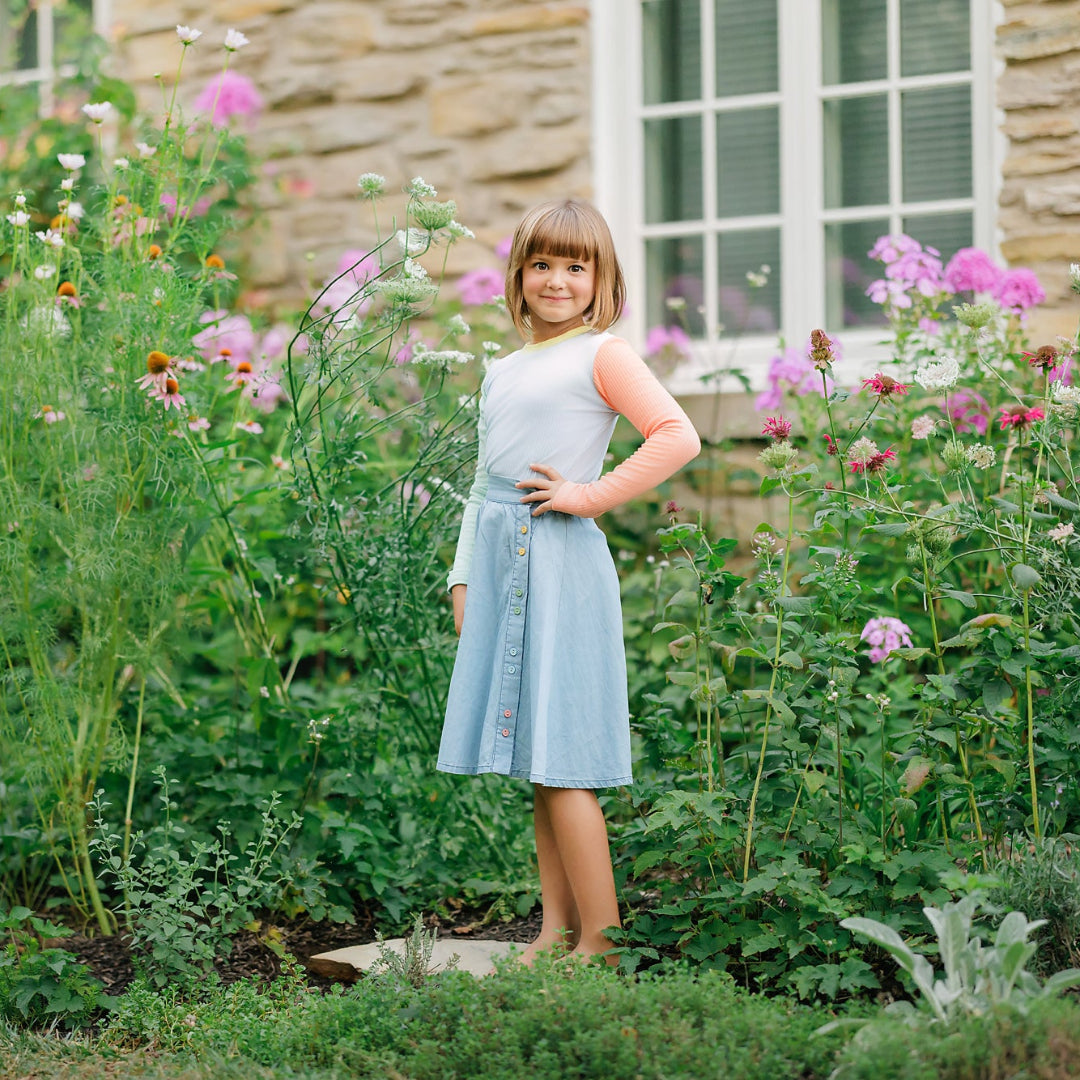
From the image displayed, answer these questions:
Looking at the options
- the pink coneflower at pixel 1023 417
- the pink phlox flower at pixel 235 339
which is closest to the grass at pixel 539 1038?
the pink coneflower at pixel 1023 417

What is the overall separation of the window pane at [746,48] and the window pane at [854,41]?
192mm

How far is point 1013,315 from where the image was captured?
11.5ft

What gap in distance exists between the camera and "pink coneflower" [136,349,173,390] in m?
2.76

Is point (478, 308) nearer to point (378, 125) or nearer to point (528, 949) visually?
point (378, 125)

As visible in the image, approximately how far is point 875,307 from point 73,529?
3038 millimetres

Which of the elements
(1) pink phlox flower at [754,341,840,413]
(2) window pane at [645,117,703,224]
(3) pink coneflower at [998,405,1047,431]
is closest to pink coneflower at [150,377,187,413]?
(3) pink coneflower at [998,405,1047,431]

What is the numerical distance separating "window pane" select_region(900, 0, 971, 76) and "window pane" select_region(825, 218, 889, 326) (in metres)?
0.57

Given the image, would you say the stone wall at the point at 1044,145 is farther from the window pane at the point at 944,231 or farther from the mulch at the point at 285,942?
the mulch at the point at 285,942

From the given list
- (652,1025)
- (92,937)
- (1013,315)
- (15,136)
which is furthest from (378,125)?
(652,1025)

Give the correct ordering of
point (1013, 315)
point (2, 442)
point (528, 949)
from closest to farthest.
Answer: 1. point (528, 949)
2. point (2, 442)
3. point (1013, 315)

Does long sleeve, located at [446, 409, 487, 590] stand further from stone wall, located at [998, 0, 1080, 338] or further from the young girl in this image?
stone wall, located at [998, 0, 1080, 338]

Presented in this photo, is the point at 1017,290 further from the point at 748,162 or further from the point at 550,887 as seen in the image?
the point at 550,887

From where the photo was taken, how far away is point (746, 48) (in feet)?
15.5

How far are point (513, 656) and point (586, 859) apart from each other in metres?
0.43
